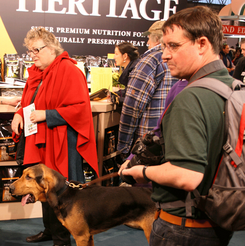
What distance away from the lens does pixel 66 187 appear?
7.19ft

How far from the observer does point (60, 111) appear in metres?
2.32

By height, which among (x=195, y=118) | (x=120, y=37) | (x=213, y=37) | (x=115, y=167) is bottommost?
(x=115, y=167)

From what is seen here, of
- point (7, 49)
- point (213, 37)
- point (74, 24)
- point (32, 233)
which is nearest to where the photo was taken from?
point (213, 37)

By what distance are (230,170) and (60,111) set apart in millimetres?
→ 1657

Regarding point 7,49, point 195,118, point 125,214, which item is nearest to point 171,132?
point 195,118

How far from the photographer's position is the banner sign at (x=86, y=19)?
5.30 m

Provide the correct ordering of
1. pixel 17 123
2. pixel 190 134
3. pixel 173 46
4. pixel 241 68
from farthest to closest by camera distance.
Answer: pixel 241 68, pixel 17 123, pixel 173 46, pixel 190 134

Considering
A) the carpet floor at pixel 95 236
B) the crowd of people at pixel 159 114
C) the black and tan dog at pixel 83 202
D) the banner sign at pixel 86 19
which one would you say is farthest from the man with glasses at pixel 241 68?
the black and tan dog at pixel 83 202

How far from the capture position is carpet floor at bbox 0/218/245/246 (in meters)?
2.86

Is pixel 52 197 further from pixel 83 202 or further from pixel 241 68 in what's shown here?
pixel 241 68

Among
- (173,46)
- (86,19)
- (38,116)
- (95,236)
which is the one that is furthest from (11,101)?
(86,19)

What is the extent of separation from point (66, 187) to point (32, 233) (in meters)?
1.20

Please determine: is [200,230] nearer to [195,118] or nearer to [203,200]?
[203,200]

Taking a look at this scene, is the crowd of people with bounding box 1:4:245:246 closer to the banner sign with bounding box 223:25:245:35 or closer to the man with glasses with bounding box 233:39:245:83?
the man with glasses with bounding box 233:39:245:83
